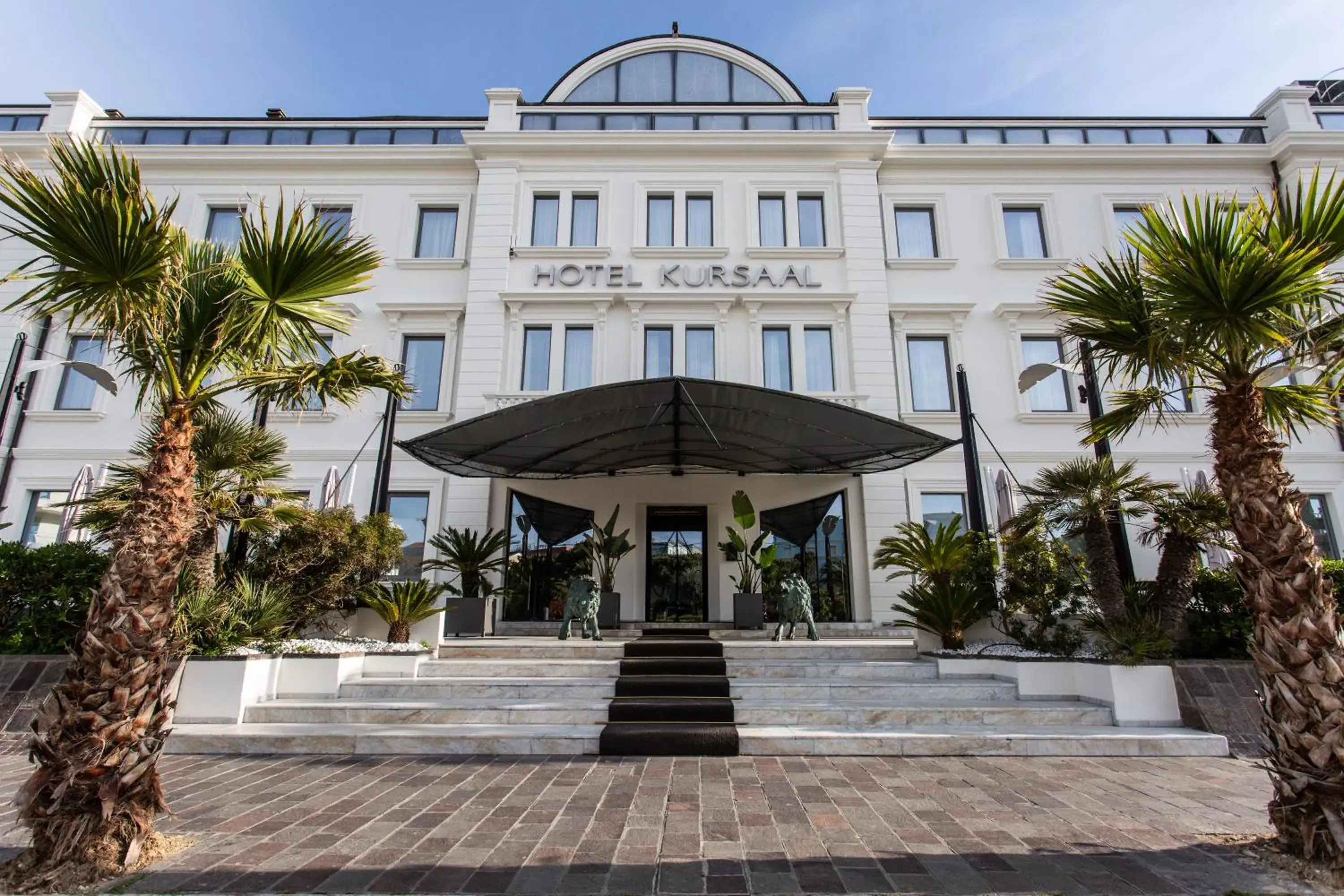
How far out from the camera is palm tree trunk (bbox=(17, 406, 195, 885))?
3143 mm

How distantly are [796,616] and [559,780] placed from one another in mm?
5396

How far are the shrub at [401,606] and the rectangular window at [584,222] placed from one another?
30.5 ft

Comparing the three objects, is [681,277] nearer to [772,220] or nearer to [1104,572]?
[772,220]

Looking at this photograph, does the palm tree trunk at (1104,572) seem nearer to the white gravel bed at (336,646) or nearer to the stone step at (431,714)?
the stone step at (431,714)

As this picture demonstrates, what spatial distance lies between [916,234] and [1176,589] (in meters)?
10.6

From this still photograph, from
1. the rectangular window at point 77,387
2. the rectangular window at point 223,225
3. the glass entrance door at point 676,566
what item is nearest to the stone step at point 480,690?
the glass entrance door at point 676,566

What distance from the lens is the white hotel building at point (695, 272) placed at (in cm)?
1355

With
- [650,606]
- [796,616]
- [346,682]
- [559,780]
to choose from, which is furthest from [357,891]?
[650,606]

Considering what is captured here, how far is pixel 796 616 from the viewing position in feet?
31.8

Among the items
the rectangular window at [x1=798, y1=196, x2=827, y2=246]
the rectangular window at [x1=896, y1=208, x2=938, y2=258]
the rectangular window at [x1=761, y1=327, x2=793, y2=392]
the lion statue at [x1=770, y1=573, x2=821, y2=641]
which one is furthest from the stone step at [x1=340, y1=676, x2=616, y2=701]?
the rectangular window at [x1=896, y1=208, x2=938, y2=258]

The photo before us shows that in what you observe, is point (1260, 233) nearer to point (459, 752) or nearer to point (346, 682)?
point (459, 752)

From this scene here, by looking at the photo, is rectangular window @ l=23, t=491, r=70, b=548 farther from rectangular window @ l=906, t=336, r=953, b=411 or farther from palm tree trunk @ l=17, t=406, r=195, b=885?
rectangular window @ l=906, t=336, r=953, b=411

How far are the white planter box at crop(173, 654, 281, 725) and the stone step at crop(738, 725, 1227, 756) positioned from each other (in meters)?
5.00

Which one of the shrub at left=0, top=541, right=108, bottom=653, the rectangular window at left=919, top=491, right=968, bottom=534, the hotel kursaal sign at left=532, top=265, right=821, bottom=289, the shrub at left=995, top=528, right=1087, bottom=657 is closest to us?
the shrub at left=0, top=541, right=108, bottom=653
